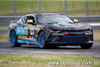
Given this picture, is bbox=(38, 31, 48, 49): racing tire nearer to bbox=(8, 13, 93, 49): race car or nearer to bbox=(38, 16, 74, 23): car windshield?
bbox=(8, 13, 93, 49): race car

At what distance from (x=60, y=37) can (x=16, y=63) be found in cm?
519

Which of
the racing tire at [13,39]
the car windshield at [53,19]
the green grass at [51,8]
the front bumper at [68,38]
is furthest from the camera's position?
the green grass at [51,8]

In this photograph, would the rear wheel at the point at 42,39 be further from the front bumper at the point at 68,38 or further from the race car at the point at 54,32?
the front bumper at the point at 68,38

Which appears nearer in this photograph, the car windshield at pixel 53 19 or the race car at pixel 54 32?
the race car at pixel 54 32

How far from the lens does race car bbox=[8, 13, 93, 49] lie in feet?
49.5

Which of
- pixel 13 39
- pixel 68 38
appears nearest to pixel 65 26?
pixel 68 38

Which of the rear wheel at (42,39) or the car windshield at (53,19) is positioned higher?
the car windshield at (53,19)

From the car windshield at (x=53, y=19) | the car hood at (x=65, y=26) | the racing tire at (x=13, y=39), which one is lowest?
the racing tire at (x=13, y=39)

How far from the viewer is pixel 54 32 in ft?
49.4

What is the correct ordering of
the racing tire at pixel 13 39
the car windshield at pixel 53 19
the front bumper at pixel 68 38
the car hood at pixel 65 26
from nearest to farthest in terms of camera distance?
the front bumper at pixel 68 38 < the car hood at pixel 65 26 < the car windshield at pixel 53 19 < the racing tire at pixel 13 39

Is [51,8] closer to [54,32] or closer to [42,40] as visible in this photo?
[42,40]

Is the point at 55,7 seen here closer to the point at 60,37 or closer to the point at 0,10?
the point at 0,10

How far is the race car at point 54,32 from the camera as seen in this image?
15.1 meters

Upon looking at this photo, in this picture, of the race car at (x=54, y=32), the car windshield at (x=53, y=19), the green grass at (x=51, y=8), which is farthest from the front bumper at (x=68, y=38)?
the green grass at (x=51, y=8)
